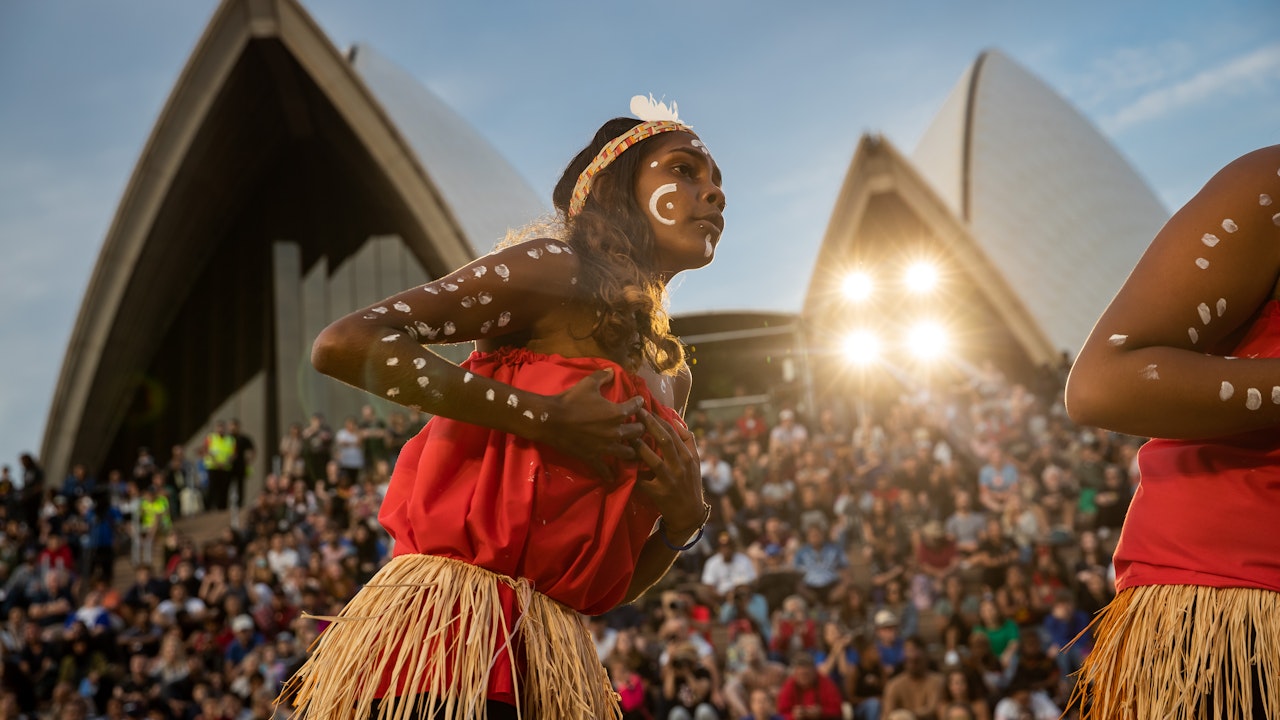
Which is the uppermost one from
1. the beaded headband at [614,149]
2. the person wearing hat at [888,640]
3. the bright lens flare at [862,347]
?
the bright lens flare at [862,347]

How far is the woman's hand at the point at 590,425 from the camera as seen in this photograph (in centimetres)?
209

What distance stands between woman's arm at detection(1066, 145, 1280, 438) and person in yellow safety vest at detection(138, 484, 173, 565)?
57.1 ft

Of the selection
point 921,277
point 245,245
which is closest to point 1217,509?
point 921,277

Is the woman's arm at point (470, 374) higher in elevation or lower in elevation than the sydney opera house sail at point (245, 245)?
lower

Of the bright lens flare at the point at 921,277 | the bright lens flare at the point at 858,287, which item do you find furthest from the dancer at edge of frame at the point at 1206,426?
the bright lens flare at the point at 921,277

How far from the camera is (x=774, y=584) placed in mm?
11484

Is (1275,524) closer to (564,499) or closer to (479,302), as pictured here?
(564,499)

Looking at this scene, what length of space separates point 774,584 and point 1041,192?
2605cm

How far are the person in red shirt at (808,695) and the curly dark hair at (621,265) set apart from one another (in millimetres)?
7522

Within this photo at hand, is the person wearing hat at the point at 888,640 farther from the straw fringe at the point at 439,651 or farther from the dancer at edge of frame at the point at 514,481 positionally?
the straw fringe at the point at 439,651

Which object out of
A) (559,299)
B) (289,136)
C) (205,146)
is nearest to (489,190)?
(289,136)

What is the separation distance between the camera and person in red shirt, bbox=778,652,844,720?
31.0 feet

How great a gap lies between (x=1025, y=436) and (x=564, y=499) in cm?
1274

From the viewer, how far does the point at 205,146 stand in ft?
88.2
